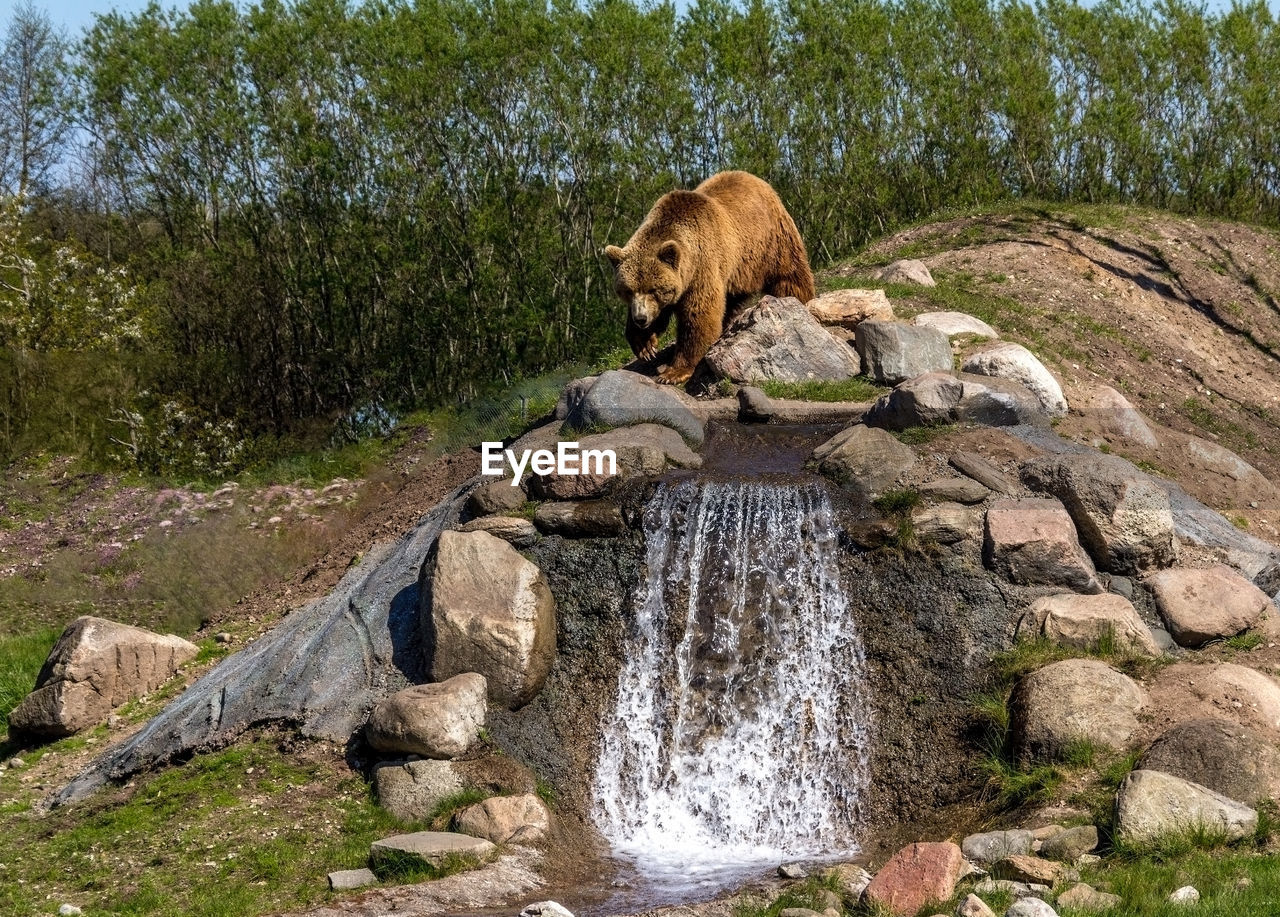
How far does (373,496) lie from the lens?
65.9 ft

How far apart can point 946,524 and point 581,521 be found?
3.19 meters

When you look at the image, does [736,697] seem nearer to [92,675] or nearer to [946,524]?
[946,524]

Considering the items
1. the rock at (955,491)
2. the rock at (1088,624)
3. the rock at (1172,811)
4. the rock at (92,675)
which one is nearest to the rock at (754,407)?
the rock at (955,491)

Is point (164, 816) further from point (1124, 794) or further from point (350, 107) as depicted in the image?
point (350, 107)

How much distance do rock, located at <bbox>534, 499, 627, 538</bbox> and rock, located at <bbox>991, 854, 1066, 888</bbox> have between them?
16.2 feet

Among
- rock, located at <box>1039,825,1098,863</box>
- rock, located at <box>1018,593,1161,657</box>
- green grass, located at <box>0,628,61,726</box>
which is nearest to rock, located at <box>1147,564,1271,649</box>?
rock, located at <box>1018,593,1161,657</box>

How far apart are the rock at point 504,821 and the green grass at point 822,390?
6.64 meters

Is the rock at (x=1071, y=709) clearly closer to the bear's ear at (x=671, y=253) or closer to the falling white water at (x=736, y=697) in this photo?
the falling white water at (x=736, y=697)

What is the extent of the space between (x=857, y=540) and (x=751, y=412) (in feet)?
11.0

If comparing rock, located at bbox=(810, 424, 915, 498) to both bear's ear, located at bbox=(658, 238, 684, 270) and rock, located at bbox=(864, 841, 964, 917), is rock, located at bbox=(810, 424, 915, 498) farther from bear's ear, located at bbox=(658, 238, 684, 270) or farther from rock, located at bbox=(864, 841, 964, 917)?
rock, located at bbox=(864, 841, 964, 917)

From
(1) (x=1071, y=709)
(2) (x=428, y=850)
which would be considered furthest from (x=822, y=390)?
(2) (x=428, y=850)

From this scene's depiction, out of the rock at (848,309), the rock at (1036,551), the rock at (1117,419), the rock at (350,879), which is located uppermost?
the rock at (848,309)

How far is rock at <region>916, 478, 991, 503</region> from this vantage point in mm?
11977

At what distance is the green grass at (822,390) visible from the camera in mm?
15461
